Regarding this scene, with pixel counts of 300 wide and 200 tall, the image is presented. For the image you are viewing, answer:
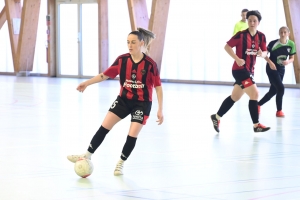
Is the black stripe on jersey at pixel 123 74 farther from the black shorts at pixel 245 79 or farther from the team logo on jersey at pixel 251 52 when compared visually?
the team logo on jersey at pixel 251 52

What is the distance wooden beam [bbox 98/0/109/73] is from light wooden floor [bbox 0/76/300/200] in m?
12.3

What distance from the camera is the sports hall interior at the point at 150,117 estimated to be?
5.20 m

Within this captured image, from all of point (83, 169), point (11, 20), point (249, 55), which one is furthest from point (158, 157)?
point (11, 20)

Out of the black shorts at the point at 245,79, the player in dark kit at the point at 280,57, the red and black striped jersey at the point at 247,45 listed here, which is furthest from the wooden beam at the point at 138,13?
the black shorts at the point at 245,79

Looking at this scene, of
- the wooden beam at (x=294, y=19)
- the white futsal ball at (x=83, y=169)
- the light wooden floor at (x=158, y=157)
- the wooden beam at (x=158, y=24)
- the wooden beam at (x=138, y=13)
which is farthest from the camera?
the wooden beam at (x=138, y=13)

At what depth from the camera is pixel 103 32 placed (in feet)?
78.6

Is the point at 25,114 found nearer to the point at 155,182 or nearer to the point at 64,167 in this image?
the point at 64,167

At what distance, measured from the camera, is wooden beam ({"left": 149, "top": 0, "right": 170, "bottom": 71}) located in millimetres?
20938

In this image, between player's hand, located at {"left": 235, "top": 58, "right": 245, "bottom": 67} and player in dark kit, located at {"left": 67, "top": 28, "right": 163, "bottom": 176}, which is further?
player's hand, located at {"left": 235, "top": 58, "right": 245, "bottom": 67}

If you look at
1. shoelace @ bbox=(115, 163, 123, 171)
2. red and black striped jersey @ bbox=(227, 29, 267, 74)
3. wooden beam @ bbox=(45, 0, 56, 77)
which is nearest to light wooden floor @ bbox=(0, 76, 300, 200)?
shoelace @ bbox=(115, 163, 123, 171)

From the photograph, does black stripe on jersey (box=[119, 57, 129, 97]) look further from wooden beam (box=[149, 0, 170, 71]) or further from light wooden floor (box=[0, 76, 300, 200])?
wooden beam (box=[149, 0, 170, 71])

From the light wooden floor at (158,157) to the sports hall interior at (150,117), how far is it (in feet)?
0.04

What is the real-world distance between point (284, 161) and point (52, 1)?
20.9 metres

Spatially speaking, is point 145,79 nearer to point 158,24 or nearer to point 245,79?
point 245,79
